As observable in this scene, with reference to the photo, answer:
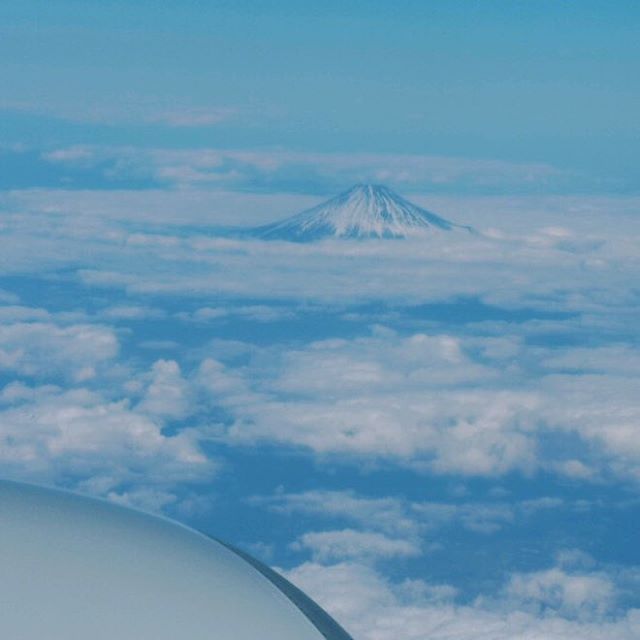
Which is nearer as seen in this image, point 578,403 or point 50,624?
point 50,624

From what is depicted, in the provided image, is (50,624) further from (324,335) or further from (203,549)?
(324,335)

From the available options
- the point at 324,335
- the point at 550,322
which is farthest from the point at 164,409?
the point at 550,322

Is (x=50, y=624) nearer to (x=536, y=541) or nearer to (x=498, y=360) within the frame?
(x=536, y=541)

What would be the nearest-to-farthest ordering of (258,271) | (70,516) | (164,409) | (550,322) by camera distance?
(70,516)
(164,409)
(550,322)
(258,271)

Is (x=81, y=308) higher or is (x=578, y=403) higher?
(x=81, y=308)

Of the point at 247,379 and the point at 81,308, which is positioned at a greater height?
the point at 81,308

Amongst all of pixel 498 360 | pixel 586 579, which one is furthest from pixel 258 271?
pixel 586 579

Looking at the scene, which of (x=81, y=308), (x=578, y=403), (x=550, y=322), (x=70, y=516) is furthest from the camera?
(x=550, y=322)

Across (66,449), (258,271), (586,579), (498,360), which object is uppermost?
(258,271)

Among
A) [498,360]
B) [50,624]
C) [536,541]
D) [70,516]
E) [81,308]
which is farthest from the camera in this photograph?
[81,308]
